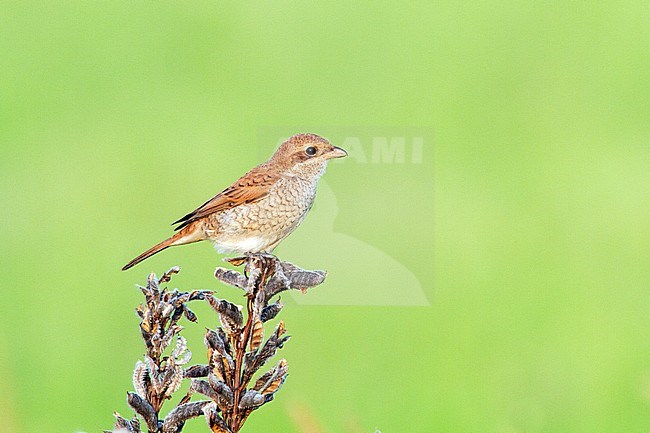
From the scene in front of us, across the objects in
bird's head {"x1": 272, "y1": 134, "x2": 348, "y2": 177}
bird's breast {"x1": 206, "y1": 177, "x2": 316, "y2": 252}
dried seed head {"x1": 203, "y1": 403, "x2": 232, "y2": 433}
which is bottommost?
dried seed head {"x1": 203, "y1": 403, "x2": 232, "y2": 433}

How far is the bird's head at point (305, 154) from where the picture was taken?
1032 millimetres

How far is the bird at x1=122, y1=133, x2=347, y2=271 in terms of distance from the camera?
1040 millimetres

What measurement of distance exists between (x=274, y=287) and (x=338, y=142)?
686 millimetres

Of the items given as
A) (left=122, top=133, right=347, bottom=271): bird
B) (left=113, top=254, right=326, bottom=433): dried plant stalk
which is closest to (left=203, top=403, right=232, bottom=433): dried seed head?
(left=113, top=254, right=326, bottom=433): dried plant stalk

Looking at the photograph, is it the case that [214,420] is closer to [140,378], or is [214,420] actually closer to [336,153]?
[140,378]

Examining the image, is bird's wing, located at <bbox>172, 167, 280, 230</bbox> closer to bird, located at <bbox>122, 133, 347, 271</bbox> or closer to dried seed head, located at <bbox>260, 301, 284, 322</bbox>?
bird, located at <bbox>122, 133, 347, 271</bbox>

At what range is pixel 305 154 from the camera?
3.43 ft

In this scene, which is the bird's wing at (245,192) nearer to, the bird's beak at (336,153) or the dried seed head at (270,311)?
the bird's beak at (336,153)

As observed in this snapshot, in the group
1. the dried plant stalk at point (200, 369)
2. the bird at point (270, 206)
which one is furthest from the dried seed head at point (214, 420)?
the bird at point (270, 206)

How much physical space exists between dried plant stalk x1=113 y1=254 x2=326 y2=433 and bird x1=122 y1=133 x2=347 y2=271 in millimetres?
449

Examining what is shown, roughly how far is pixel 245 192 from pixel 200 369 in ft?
1.68

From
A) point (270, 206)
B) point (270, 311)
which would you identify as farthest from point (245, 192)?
point (270, 311)

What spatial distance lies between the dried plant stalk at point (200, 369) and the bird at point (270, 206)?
→ 45cm

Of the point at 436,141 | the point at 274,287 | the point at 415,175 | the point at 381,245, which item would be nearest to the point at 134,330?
the point at 381,245
